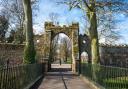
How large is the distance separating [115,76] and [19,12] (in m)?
34.9

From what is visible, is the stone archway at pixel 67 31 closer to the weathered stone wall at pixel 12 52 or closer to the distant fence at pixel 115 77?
the weathered stone wall at pixel 12 52

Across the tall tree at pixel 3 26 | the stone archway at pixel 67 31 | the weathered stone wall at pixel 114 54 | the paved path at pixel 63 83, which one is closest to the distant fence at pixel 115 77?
the paved path at pixel 63 83

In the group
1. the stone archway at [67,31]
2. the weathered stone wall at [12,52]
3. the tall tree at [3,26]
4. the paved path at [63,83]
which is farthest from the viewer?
the stone archway at [67,31]

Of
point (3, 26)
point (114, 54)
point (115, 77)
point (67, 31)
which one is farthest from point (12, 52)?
point (115, 77)

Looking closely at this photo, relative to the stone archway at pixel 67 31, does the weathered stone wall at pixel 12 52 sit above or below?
below

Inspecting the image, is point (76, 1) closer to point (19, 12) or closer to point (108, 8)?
point (108, 8)

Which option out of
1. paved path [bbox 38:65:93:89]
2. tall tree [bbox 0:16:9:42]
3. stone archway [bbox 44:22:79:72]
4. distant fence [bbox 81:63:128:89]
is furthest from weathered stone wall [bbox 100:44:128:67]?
distant fence [bbox 81:63:128:89]

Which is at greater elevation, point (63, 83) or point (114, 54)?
point (114, 54)

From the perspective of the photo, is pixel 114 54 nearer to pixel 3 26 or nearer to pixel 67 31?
pixel 67 31

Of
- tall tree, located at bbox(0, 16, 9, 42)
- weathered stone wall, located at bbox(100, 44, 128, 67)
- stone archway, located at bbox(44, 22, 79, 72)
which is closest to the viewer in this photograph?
tall tree, located at bbox(0, 16, 9, 42)

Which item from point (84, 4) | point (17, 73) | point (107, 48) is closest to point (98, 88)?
point (17, 73)

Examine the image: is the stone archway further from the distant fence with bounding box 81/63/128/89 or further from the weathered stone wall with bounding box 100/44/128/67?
the distant fence with bounding box 81/63/128/89

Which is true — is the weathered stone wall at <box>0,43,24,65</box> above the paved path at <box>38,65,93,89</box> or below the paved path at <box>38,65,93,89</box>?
above

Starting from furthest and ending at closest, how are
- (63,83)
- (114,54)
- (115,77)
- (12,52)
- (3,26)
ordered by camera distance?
(114,54) < (3,26) < (12,52) < (63,83) < (115,77)
